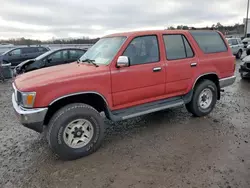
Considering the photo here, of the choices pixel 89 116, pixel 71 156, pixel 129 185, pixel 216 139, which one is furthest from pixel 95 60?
pixel 216 139

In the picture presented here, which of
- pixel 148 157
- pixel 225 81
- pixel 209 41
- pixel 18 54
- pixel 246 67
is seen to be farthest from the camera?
pixel 18 54

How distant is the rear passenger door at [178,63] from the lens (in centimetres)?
425

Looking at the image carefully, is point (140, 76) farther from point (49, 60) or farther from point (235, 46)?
point (235, 46)

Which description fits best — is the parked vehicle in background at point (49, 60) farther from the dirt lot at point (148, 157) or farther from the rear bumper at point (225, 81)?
the rear bumper at point (225, 81)

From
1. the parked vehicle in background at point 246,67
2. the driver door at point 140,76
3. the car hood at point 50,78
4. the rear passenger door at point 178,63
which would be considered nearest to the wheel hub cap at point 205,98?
the rear passenger door at point 178,63

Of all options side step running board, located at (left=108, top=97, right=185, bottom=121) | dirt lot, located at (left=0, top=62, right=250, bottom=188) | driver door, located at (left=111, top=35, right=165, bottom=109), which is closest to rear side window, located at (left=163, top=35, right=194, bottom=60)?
driver door, located at (left=111, top=35, right=165, bottom=109)

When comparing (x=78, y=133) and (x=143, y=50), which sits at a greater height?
(x=143, y=50)

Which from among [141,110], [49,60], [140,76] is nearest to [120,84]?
[140,76]

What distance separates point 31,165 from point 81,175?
2.87 feet

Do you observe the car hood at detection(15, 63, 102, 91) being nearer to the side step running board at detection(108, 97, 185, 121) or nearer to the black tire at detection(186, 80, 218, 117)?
the side step running board at detection(108, 97, 185, 121)

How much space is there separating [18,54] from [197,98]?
1205cm

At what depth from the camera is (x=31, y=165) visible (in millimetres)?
3271

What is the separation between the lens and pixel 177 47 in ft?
14.5

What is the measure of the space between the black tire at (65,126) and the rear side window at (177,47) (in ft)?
6.37
